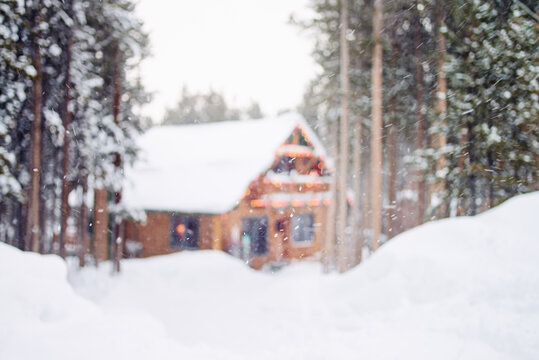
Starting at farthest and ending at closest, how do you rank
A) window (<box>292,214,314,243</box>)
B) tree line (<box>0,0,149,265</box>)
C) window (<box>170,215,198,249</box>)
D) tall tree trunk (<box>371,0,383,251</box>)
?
1. window (<box>292,214,314,243</box>)
2. window (<box>170,215,198,249</box>)
3. tall tree trunk (<box>371,0,383,251</box>)
4. tree line (<box>0,0,149,265</box>)

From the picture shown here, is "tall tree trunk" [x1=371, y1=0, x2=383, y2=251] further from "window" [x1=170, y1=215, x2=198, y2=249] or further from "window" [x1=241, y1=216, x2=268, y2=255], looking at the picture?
"window" [x1=170, y1=215, x2=198, y2=249]

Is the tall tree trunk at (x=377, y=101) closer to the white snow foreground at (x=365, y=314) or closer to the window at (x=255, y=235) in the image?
the white snow foreground at (x=365, y=314)

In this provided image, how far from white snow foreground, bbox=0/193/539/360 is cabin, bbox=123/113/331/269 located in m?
7.74

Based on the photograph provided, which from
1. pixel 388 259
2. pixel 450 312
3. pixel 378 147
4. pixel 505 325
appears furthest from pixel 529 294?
pixel 378 147

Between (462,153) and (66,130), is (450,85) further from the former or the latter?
(66,130)

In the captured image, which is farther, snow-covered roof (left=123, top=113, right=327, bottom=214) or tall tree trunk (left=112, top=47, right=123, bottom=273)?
snow-covered roof (left=123, top=113, right=327, bottom=214)

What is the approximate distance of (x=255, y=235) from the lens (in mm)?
20953

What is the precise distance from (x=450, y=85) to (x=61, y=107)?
13030mm

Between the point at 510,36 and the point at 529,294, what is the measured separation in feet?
30.9

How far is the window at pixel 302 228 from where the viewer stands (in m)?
22.6

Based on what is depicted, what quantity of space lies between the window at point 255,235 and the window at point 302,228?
6.69 feet

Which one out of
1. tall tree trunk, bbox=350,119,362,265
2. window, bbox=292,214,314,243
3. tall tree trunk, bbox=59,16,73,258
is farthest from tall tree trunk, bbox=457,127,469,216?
tall tree trunk, bbox=59,16,73,258

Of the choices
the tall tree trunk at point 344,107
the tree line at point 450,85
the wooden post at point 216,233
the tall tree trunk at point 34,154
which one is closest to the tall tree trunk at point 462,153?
the tree line at point 450,85

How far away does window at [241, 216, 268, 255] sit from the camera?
66.3ft
